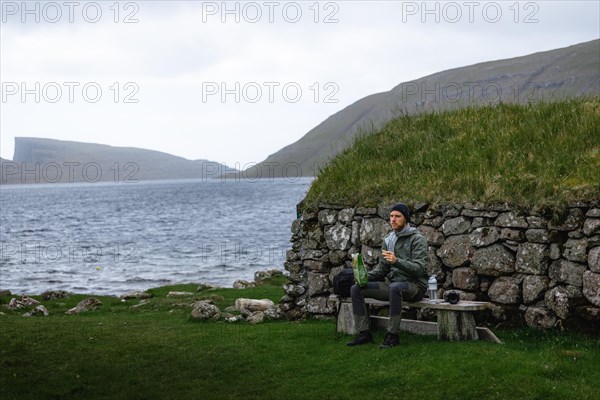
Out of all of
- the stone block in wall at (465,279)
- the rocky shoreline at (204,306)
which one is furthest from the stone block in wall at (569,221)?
the rocky shoreline at (204,306)

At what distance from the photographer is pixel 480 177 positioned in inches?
512

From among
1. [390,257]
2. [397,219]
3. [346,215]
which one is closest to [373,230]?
[346,215]

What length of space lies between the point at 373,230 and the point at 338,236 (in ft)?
3.02

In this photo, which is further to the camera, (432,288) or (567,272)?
(432,288)

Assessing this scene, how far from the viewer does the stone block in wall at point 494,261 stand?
12031mm

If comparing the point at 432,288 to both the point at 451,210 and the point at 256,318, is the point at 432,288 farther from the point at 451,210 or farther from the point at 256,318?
the point at 256,318

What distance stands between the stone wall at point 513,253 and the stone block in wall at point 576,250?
0.6 inches

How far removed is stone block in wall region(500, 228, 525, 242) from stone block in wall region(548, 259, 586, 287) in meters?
0.71

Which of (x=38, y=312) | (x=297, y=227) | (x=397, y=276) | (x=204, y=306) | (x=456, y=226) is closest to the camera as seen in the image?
(x=397, y=276)

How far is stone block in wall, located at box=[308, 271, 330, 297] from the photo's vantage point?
48.1 feet

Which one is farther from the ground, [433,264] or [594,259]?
[594,259]

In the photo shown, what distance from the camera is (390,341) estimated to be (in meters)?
11.1

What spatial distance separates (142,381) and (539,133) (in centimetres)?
922

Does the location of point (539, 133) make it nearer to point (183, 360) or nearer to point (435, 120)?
point (435, 120)
